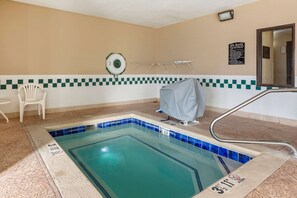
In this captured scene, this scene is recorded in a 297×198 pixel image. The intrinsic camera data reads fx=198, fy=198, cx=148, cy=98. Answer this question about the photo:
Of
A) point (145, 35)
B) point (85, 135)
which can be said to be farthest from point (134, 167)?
point (145, 35)

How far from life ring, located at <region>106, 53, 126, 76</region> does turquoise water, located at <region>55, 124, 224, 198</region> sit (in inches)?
74.3

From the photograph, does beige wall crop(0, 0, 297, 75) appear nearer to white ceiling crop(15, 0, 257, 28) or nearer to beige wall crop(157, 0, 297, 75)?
beige wall crop(157, 0, 297, 75)

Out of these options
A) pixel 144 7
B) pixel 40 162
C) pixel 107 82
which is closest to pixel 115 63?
pixel 107 82

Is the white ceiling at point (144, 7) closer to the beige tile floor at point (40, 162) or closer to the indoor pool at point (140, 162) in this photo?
the beige tile floor at point (40, 162)

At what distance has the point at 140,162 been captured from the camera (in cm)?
258

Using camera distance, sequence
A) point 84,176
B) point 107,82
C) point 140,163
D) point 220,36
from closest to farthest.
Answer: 1. point 84,176
2. point 140,163
3. point 220,36
4. point 107,82

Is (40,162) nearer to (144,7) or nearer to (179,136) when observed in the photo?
(179,136)

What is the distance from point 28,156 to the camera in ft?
6.87

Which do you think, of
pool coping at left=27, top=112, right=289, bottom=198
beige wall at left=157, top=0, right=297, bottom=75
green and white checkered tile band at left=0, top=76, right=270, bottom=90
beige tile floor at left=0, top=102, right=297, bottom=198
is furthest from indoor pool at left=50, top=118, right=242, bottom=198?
beige wall at left=157, top=0, right=297, bottom=75

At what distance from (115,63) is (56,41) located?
144 cm

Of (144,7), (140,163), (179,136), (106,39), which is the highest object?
(144,7)

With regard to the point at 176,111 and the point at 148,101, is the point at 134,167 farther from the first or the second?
the point at 148,101

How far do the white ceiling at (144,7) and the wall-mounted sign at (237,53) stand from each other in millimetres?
765

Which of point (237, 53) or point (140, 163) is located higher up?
point (237, 53)
